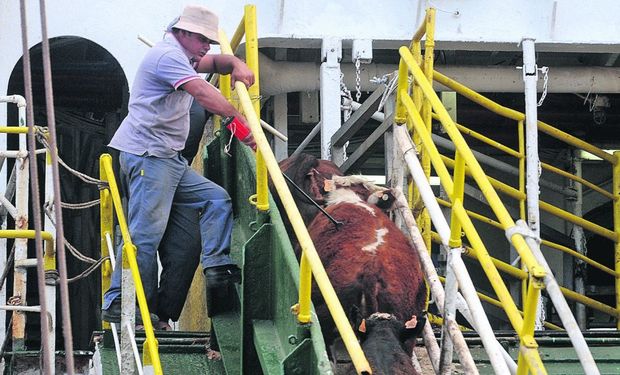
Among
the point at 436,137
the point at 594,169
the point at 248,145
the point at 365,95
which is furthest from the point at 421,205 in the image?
the point at 594,169

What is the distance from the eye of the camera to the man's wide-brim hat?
7582 mm

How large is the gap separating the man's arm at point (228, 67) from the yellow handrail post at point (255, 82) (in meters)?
0.05

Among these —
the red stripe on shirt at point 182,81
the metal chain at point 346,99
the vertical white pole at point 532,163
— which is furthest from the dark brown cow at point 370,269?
the metal chain at point 346,99

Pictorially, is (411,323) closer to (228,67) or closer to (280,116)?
(228,67)

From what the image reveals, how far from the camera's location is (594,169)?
1454cm

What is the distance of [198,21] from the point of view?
25.0ft

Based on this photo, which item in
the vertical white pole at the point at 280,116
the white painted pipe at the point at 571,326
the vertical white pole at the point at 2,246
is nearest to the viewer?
the white painted pipe at the point at 571,326

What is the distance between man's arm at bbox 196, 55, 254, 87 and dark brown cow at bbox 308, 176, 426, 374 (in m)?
0.98

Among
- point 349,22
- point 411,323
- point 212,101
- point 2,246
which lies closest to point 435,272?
point 411,323

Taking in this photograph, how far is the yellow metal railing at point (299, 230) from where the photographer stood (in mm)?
5203

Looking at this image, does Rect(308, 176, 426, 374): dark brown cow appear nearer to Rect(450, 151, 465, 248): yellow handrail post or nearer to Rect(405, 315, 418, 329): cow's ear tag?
Rect(405, 315, 418, 329): cow's ear tag

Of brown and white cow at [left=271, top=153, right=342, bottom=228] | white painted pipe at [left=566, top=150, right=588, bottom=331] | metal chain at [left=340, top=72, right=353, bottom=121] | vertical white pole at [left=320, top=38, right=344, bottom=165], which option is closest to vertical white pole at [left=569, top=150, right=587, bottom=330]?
white painted pipe at [left=566, top=150, right=588, bottom=331]

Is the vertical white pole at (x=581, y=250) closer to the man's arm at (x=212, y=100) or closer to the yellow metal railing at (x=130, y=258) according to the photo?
the yellow metal railing at (x=130, y=258)

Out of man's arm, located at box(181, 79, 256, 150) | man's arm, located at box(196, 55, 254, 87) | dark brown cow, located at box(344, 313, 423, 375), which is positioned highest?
man's arm, located at box(196, 55, 254, 87)
